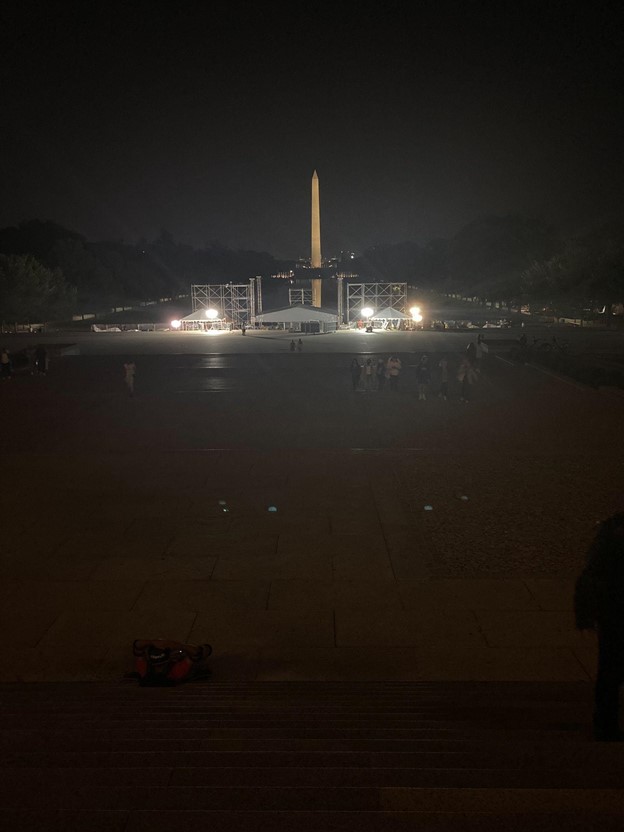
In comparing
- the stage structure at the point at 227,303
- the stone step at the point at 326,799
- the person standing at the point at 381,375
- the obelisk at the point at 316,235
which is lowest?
the person standing at the point at 381,375

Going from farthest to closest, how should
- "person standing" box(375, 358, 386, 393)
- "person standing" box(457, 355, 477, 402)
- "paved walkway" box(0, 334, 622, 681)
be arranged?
"person standing" box(375, 358, 386, 393)
"person standing" box(457, 355, 477, 402)
"paved walkway" box(0, 334, 622, 681)

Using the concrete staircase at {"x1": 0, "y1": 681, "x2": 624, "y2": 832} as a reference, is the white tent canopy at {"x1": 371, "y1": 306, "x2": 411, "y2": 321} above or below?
above

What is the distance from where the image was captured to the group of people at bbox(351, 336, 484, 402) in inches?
754

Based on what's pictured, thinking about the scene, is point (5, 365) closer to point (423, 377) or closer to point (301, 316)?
point (423, 377)

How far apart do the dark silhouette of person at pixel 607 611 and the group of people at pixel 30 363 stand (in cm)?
2444

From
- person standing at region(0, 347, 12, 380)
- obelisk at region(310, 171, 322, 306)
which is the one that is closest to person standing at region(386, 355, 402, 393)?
person standing at region(0, 347, 12, 380)

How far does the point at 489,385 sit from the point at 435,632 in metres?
17.6

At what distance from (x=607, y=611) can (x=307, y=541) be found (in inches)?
181

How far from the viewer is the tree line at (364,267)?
193 feet

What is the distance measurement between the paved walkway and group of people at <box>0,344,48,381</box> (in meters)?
10.1

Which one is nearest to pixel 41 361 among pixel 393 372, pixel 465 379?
pixel 393 372

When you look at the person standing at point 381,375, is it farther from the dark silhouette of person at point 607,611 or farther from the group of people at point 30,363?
the dark silhouette of person at point 607,611

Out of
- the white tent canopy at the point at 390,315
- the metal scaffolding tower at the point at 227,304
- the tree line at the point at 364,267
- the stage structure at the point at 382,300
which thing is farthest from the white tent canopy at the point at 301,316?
the tree line at the point at 364,267

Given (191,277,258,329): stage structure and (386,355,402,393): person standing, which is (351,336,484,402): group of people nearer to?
(386,355,402,393): person standing
